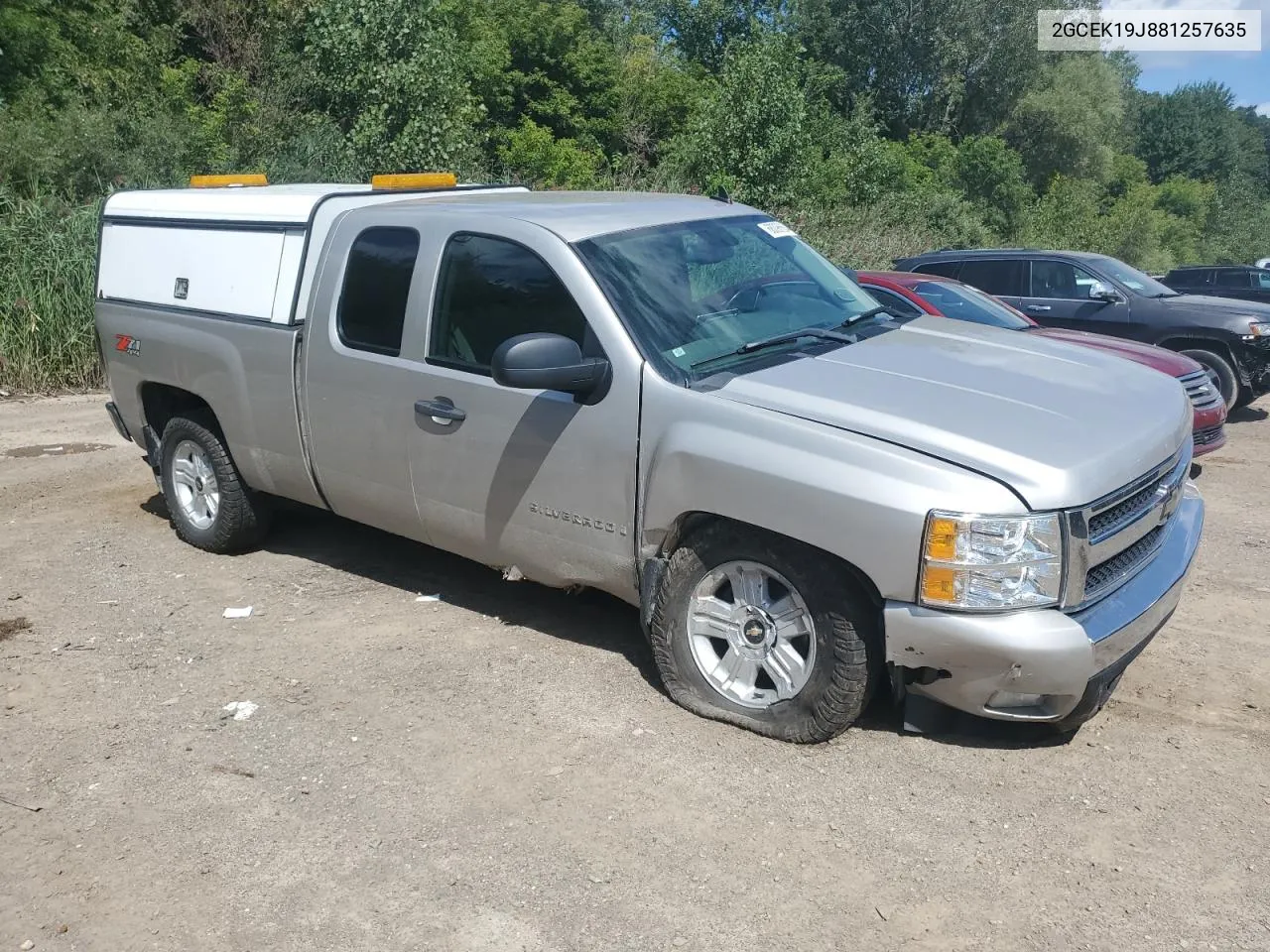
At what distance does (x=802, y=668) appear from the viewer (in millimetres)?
4250

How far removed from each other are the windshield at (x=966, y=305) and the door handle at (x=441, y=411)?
5.24 m

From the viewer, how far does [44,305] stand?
11789mm

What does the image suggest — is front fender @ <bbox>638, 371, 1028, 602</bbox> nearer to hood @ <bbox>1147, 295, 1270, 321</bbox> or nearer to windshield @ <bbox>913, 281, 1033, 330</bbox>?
windshield @ <bbox>913, 281, 1033, 330</bbox>

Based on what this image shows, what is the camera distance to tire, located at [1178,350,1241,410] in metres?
11.5

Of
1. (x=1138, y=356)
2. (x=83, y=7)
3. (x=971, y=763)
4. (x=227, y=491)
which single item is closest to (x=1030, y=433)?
(x=971, y=763)

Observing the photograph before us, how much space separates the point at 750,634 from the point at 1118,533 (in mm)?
1326

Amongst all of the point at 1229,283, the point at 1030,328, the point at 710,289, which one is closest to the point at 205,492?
the point at 710,289

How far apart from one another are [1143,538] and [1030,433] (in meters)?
0.76

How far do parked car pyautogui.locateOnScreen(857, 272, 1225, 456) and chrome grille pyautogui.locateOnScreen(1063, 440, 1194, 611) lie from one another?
149 inches

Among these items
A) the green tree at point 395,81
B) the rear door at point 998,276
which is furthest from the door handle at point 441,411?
the green tree at point 395,81

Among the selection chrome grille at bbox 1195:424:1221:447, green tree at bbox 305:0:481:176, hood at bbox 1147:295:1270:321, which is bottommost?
chrome grille at bbox 1195:424:1221:447

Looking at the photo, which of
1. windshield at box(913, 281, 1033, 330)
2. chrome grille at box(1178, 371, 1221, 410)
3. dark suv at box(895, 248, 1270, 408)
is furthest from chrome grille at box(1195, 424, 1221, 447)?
dark suv at box(895, 248, 1270, 408)

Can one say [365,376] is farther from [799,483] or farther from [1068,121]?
[1068,121]

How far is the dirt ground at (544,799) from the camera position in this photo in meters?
3.40
